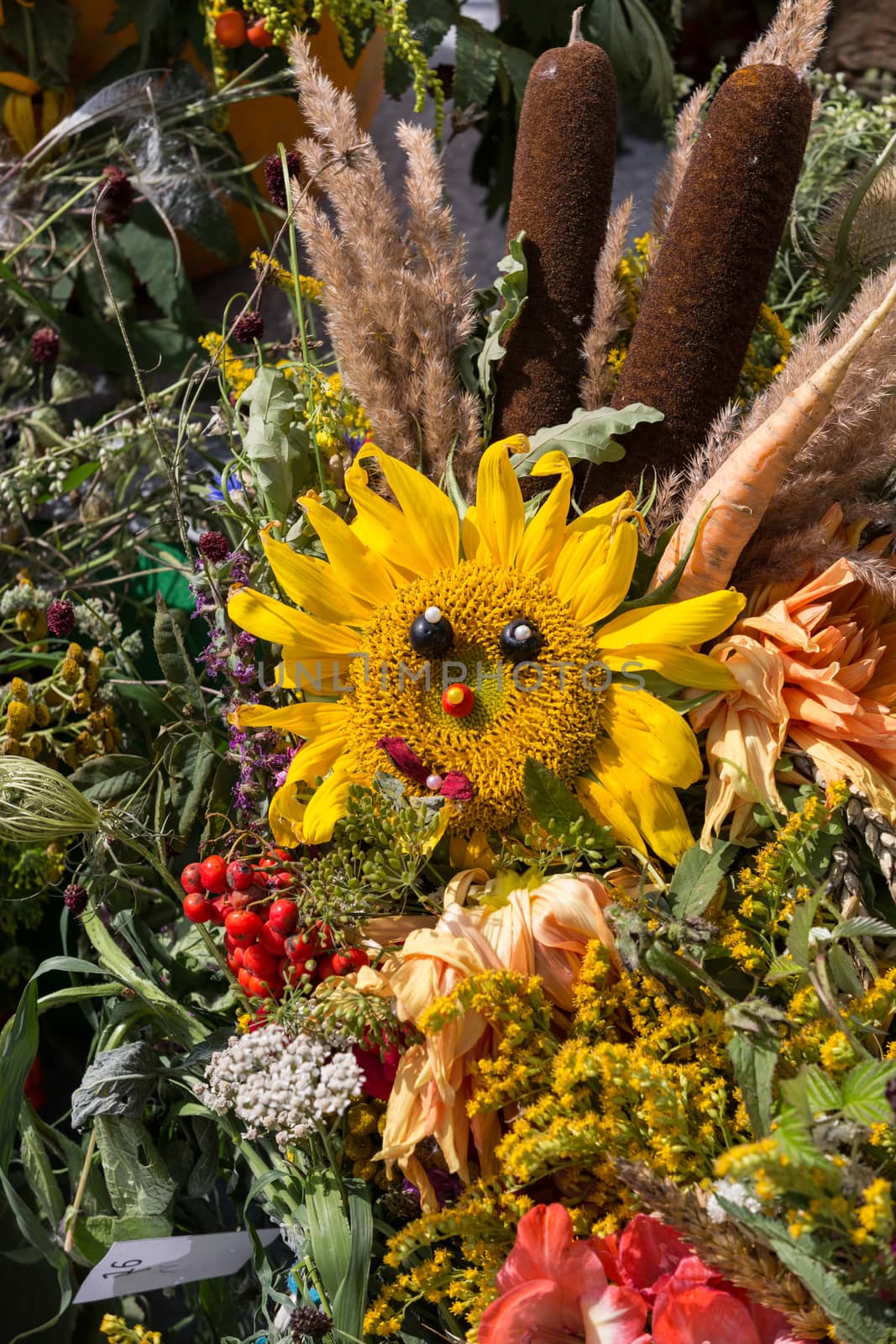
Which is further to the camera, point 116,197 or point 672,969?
point 116,197

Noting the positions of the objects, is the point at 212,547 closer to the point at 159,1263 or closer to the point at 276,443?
the point at 276,443

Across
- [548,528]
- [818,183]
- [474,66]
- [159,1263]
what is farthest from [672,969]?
[474,66]

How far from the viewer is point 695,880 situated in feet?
2.22

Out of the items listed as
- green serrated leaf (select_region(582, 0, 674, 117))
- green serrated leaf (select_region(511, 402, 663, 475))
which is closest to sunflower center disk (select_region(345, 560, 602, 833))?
green serrated leaf (select_region(511, 402, 663, 475))

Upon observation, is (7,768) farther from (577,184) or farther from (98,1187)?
(577,184)

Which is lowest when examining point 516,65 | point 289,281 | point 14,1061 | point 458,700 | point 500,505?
point 14,1061

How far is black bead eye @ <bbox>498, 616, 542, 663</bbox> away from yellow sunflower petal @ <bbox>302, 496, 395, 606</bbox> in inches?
3.5

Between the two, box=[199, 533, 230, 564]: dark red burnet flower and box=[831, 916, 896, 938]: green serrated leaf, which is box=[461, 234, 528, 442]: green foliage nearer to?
box=[199, 533, 230, 564]: dark red burnet flower

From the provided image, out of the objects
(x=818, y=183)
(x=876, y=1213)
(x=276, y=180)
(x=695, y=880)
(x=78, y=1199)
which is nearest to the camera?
(x=876, y=1213)

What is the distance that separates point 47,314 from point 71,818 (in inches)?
27.5

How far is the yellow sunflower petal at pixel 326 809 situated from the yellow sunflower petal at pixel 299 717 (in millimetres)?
38

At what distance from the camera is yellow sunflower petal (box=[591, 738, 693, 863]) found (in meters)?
0.71

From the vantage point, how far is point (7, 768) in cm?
73

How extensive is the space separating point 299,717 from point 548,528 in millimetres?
210
